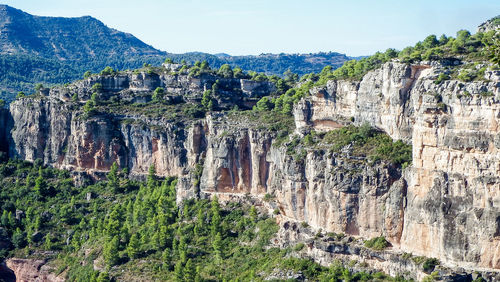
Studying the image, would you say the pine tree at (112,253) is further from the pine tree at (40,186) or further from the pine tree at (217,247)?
the pine tree at (40,186)

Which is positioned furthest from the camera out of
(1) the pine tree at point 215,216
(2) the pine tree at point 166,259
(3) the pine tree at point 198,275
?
(1) the pine tree at point 215,216

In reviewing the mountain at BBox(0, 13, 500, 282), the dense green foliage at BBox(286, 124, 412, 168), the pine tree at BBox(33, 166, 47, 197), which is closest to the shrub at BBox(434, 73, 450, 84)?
the mountain at BBox(0, 13, 500, 282)

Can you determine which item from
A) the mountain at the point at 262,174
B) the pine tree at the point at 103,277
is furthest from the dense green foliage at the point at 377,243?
the pine tree at the point at 103,277

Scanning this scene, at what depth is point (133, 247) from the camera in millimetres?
79062

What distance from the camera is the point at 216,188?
81688 millimetres

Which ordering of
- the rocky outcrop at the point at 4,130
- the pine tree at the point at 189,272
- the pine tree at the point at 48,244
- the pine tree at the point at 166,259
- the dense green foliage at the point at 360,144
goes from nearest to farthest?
the dense green foliage at the point at 360,144 < the pine tree at the point at 189,272 < the pine tree at the point at 166,259 < the pine tree at the point at 48,244 < the rocky outcrop at the point at 4,130

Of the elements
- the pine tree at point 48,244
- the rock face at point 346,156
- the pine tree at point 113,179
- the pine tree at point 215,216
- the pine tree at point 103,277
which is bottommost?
the pine tree at point 103,277

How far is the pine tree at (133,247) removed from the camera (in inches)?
3088

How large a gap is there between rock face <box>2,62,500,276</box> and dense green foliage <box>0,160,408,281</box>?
2.55m

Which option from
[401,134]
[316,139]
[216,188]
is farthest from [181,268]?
[401,134]

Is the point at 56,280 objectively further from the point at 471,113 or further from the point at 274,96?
the point at 471,113

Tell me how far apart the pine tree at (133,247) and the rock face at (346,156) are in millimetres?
7656

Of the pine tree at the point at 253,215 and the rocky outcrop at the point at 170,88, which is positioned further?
the rocky outcrop at the point at 170,88

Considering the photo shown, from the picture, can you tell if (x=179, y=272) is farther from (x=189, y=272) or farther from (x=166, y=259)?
(x=166, y=259)
